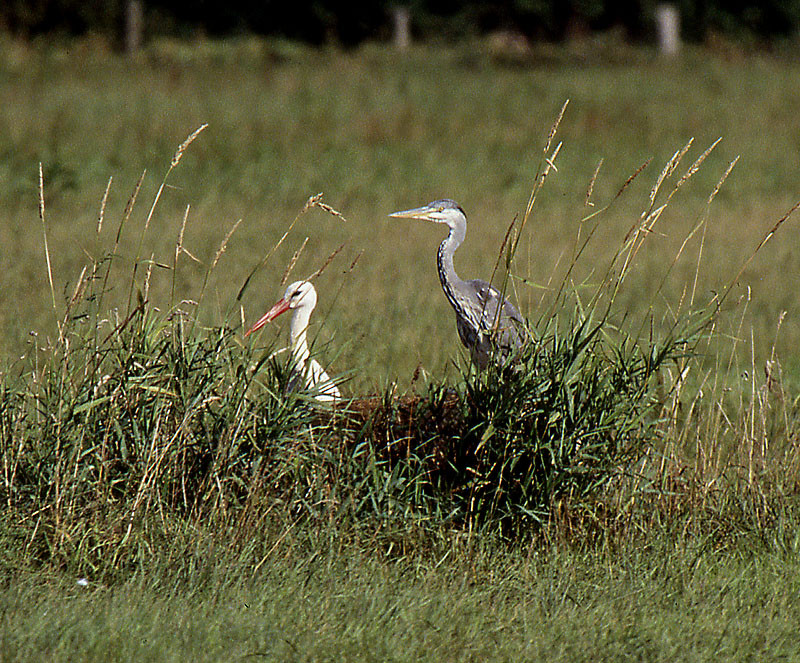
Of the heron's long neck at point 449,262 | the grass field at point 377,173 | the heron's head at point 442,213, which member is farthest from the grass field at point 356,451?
the heron's head at point 442,213

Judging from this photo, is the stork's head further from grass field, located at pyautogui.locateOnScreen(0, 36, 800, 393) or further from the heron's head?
the heron's head

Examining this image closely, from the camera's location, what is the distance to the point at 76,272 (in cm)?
905

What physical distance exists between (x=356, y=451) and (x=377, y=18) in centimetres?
3751

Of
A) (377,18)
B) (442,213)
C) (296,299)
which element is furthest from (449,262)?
(377,18)

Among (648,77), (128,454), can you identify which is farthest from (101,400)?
(648,77)

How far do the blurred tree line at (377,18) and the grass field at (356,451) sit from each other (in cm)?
2064

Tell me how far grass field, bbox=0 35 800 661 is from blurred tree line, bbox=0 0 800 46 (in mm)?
20644

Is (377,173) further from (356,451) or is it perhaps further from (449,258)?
(356,451)

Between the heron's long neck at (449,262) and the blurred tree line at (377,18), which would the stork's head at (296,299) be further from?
the blurred tree line at (377,18)

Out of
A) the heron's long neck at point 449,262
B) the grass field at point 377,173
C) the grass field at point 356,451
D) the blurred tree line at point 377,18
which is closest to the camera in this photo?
the grass field at point 356,451

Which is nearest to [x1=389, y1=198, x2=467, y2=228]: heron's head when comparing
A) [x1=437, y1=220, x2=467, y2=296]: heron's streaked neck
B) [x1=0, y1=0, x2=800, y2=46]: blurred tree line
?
[x1=437, y1=220, x2=467, y2=296]: heron's streaked neck

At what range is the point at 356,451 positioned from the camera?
4566 millimetres

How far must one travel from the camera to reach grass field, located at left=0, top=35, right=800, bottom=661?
3.80 metres

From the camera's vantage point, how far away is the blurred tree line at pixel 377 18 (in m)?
35.3
